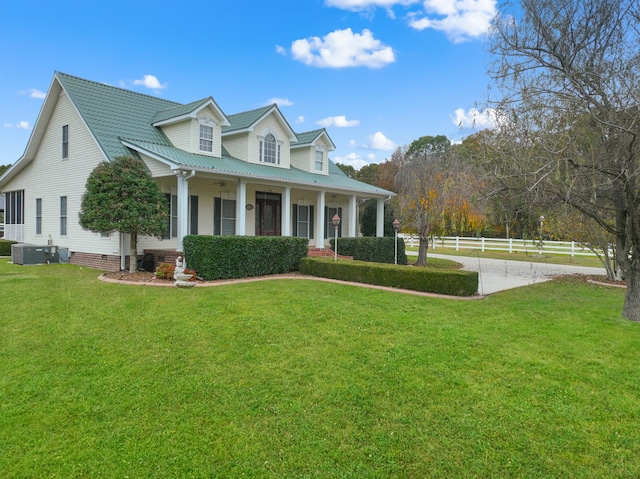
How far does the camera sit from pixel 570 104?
22.1 feet

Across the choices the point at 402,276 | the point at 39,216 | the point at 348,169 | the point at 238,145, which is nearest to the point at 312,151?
the point at 238,145

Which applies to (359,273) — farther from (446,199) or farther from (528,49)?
(446,199)

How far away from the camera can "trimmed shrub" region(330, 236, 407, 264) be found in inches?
A: 648

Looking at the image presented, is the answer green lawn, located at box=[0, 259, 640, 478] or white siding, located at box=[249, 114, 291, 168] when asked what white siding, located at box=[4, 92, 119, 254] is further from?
green lawn, located at box=[0, 259, 640, 478]

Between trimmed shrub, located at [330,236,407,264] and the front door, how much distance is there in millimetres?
2497

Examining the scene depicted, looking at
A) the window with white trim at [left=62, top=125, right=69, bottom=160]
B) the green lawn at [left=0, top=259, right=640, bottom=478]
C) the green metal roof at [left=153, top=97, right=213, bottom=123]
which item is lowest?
the green lawn at [left=0, top=259, right=640, bottom=478]

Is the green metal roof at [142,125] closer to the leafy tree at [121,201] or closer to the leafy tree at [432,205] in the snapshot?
the leafy tree at [121,201]

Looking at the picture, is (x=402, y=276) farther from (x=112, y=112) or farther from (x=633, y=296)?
(x=112, y=112)

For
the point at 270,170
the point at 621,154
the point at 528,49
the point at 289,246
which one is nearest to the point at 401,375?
the point at 621,154

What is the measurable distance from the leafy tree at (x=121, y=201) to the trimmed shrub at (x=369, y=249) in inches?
291

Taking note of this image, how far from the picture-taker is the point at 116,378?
484 cm

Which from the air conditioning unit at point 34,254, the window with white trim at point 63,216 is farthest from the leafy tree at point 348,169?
the air conditioning unit at point 34,254

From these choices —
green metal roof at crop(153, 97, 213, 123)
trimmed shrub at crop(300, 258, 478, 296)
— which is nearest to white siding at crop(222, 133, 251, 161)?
green metal roof at crop(153, 97, 213, 123)

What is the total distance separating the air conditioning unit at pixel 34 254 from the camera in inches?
565
